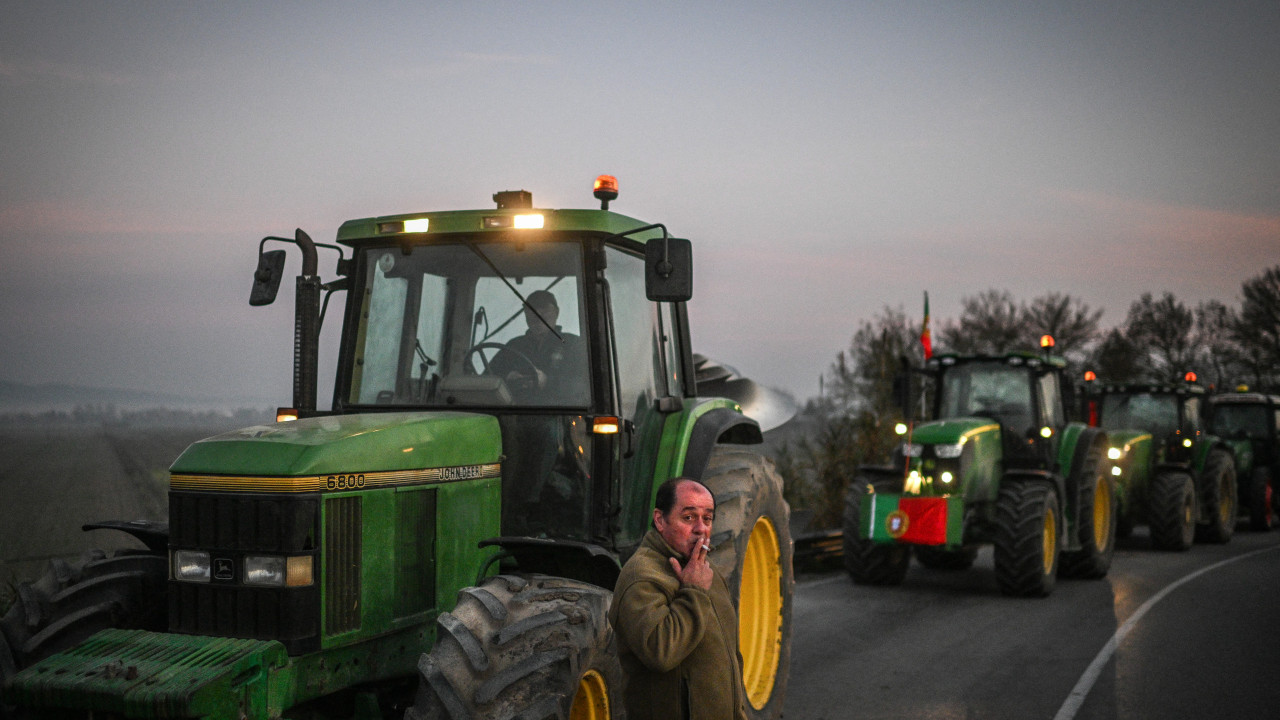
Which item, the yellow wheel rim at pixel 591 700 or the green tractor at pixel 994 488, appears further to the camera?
the green tractor at pixel 994 488

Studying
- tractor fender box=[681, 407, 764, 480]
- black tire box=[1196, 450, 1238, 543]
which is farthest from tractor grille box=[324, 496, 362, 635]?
black tire box=[1196, 450, 1238, 543]

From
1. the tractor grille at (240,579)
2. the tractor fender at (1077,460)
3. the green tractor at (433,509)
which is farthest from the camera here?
the tractor fender at (1077,460)

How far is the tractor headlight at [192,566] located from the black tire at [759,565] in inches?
94.8

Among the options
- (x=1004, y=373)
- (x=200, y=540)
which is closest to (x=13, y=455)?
(x=1004, y=373)

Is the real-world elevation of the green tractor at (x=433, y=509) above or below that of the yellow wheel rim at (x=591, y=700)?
above

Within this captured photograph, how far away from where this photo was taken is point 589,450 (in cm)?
474

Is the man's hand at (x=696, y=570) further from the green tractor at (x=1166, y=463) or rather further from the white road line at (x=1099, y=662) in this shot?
the green tractor at (x=1166, y=463)

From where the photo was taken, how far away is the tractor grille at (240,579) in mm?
3699

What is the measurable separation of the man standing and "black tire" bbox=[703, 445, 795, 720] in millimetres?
2052

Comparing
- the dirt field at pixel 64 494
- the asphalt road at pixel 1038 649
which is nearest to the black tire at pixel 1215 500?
the asphalt road at pixel 1038 649

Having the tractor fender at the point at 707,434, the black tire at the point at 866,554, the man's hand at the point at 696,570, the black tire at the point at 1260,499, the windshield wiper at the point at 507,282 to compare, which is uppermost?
the windshield wiper at the point at 507,282

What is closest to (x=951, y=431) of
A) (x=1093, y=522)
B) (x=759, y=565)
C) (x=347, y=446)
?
(x=1093, y=522)

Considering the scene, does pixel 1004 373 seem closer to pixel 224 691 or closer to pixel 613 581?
pixel 613 581

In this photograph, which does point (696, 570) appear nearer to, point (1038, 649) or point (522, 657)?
point (522, 657)
